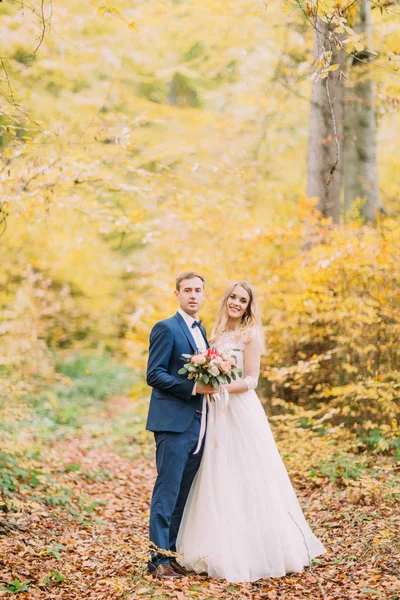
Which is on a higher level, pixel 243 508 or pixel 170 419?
pixel 170 419

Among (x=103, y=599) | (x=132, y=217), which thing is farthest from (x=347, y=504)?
(x=132, y=217)

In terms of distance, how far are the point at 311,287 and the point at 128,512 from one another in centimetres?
311

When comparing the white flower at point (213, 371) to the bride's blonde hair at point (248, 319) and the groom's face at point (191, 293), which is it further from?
the bride's blonde hair at point (248, 319)

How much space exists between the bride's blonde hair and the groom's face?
0.45 m

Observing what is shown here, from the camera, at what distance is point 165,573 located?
4.10 metres

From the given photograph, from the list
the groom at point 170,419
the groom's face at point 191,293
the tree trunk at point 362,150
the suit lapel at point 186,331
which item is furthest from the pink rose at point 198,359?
the tree trunk at point 362,150

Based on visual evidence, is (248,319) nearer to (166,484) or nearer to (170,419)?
(170,419)

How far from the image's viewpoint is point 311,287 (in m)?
6.98

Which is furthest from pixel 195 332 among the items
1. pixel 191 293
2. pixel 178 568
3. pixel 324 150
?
pixel 324 150

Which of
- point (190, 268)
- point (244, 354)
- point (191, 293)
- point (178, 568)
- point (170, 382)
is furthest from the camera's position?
point (190, 268)

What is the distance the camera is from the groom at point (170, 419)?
4.12m

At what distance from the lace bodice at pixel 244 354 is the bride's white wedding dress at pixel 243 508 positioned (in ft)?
0.03

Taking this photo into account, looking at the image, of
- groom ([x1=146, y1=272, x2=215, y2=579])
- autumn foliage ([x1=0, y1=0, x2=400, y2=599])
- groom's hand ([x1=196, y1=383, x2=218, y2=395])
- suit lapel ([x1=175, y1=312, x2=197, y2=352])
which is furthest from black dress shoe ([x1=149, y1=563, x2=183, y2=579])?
suit lapel ([x1=175, y1=312, x2=197, y2=352])

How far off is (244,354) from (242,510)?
1103 mm
